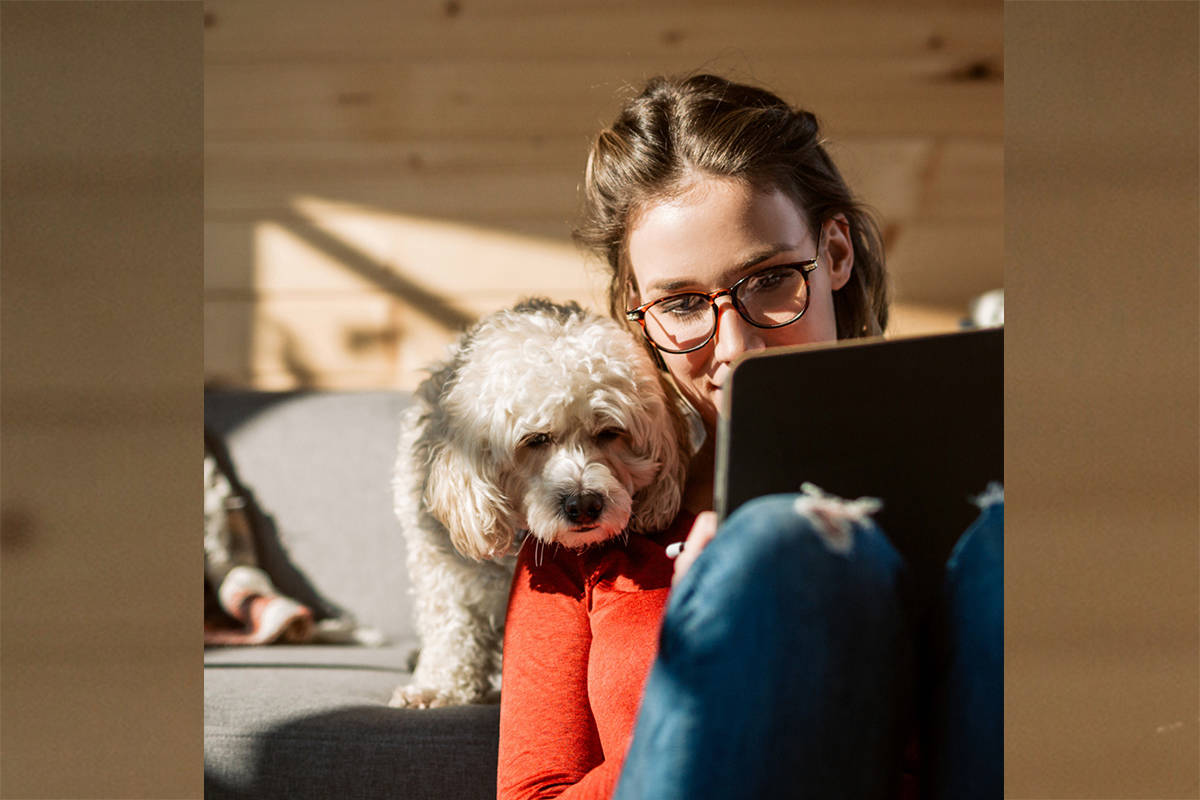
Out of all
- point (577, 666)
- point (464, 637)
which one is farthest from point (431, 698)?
point (577, 666)

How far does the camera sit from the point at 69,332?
0.54 meters

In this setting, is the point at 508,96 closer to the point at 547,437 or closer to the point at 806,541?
the point at 547,437

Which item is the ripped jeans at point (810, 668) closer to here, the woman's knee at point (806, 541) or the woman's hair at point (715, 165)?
the woman's knee at point (806, 541)

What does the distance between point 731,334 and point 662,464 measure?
8.2 inches

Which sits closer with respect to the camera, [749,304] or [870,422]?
[870,422]

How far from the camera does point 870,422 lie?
63 centimetres

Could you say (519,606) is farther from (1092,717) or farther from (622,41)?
(622,41)

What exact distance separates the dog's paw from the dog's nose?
44 centimetres

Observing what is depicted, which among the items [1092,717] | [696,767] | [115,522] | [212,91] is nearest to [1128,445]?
[1092,717]

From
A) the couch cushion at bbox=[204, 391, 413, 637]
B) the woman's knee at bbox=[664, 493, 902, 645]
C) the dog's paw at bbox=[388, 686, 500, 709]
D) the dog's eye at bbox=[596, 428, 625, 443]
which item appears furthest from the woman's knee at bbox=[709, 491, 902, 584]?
the couch cushion at bbox=[204, 391, 413, 637]

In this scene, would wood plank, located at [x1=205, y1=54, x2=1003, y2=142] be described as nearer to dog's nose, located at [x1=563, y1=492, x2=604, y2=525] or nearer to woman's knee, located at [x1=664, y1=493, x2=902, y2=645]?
dog's nose, located at [x1=563, y1=492, x2=604, y2=525]

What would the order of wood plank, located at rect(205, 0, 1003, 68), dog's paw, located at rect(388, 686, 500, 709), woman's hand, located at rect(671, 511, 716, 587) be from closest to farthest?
woman's hand, located at rect(671, 511, 716, 587) → dog's paw, located at rect(388, 686, 500, 709) → wood plank, located at rect(205, 0, 1003, 68)

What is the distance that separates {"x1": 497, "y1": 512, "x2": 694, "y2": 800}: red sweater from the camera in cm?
86

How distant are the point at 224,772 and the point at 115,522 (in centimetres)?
82
